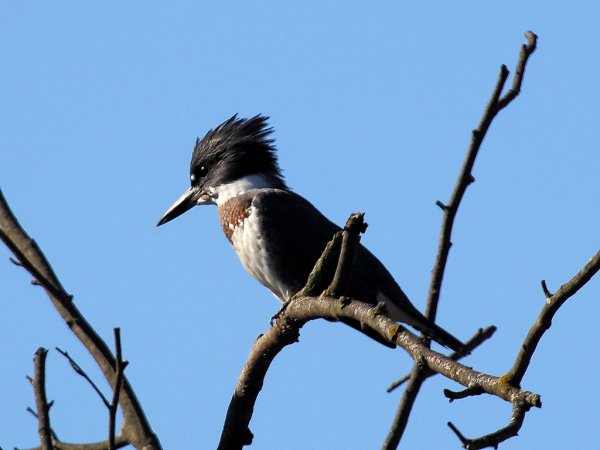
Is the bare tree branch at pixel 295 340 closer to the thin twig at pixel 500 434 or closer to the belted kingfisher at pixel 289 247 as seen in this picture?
the thin twig at pixel 500 434

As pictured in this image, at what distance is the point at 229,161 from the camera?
19.0 feet

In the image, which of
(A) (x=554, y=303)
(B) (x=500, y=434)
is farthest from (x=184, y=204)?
(B) (x=500, y=434)

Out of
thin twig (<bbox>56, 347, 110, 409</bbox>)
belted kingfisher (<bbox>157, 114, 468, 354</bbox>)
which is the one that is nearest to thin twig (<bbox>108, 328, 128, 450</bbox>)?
thin twig (<bbox>56, 347, 110, 409</bbox>)

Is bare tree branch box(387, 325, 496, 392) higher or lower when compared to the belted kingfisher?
lower

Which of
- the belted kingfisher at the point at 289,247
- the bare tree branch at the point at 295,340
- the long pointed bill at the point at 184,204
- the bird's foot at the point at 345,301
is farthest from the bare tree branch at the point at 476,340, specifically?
the long pointed bill at the point at 184,204

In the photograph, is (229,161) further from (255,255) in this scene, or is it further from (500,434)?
(500,434)

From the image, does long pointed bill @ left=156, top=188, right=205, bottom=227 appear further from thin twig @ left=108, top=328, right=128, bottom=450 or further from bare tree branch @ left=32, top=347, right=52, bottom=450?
thin twig @ left=108, top=328, right=128, bottom=450

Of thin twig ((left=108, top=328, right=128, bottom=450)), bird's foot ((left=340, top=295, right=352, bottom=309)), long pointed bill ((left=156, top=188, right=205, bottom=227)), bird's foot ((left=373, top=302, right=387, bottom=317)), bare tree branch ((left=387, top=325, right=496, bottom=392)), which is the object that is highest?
long pointed bill ((left=156, top=188, right=205, bottom=227))

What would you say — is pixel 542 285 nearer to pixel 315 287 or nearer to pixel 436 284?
pixel 315 287

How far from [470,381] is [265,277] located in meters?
2.71

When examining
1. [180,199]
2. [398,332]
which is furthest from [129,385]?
[180,199]

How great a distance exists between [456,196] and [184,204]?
2.59 m

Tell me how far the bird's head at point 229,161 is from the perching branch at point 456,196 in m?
2.00

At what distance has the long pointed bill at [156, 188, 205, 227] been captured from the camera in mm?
5914
